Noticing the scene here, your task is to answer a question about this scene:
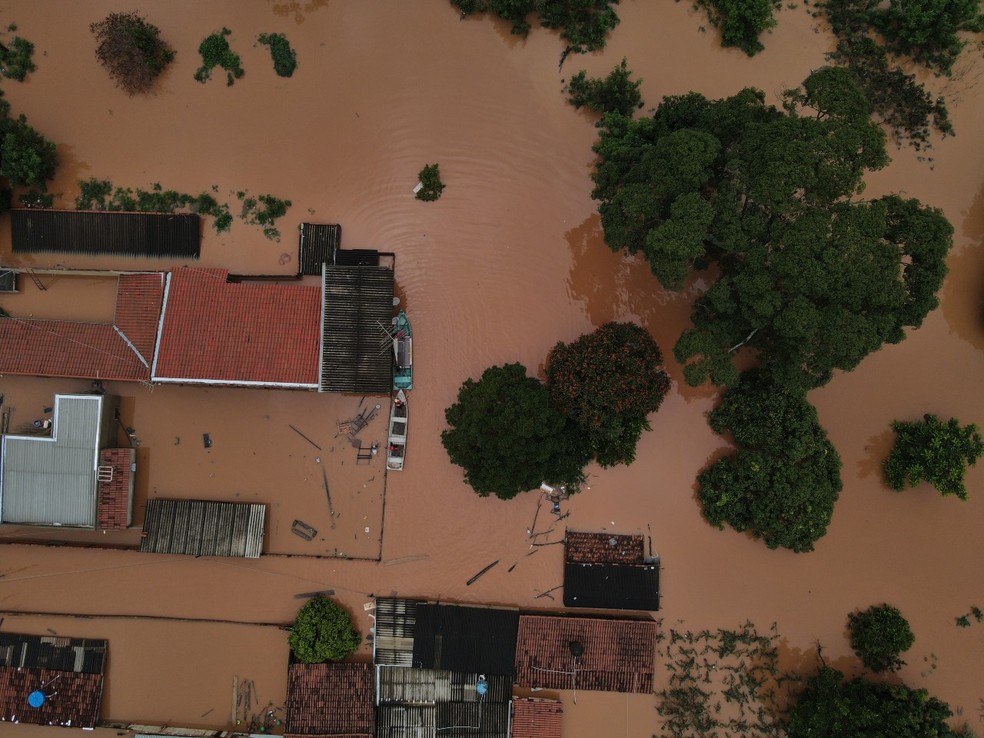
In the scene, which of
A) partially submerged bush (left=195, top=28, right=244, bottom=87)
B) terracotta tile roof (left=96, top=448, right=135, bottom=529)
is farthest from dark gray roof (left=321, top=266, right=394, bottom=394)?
partially submerged bush (left=195, top=28, right=244, bottom=87)

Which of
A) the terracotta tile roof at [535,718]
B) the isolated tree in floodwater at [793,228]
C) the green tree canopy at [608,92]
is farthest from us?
the green tree canopy at [608,92]

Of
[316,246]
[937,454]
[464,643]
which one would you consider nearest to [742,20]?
[937,454]

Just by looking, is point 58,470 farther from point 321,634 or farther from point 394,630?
point 394,630

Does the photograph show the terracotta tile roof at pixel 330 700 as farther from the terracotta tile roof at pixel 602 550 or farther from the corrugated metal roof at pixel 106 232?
the corrugated metal roof at pixel 106 232

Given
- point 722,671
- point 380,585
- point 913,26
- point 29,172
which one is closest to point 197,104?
point 29,172

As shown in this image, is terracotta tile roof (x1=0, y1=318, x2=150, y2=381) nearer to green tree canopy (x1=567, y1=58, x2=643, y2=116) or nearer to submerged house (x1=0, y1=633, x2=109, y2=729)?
submerged house (x1=0, y1=633, x2=109, y2=729)

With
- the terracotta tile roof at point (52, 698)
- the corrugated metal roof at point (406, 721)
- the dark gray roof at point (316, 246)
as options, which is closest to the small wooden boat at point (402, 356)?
the dark gray roof at point (316, 246)
